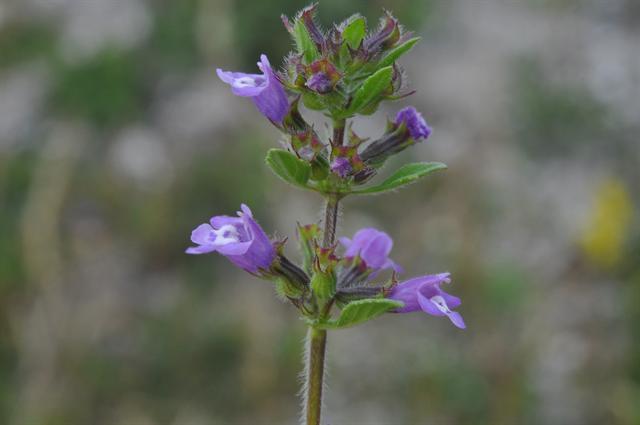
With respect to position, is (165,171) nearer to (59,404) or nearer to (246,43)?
(246,43)

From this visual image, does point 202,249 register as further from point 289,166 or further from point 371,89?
point 371,89

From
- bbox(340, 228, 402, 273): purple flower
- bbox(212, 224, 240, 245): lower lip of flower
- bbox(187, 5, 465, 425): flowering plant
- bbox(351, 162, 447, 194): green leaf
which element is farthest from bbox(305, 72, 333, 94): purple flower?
bbox(340, 228, 402, 273): purple flower

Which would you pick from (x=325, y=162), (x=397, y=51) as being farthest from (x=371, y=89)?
(x=325, y=162)

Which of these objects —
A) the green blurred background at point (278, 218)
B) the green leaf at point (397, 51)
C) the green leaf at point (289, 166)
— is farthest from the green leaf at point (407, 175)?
the green blurred background at point (278, 218)

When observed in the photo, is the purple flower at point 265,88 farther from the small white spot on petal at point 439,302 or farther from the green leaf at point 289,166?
the small white spot on petal at point 439,302

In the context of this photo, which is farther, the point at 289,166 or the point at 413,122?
the point at 413,122

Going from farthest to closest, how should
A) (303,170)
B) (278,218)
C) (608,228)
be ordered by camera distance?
1. (278,218)
2. (608,228)
3. (303,170)

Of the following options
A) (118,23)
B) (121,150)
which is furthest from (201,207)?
(118,23)
